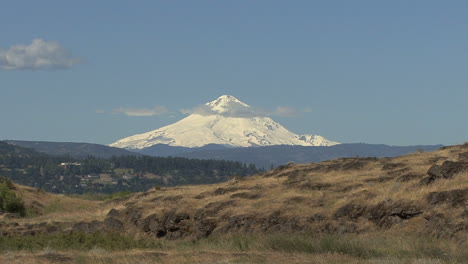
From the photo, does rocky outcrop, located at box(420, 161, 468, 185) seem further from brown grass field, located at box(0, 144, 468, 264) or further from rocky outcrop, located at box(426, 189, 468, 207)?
rocky outcrop, located at box(426, 189, 468, 207)

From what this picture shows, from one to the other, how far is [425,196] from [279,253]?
18.2 meters

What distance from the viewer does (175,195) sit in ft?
202

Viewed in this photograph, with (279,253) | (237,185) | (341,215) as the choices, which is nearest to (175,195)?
(237,185)

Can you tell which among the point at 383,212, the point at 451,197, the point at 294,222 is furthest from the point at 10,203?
the point at 451,197

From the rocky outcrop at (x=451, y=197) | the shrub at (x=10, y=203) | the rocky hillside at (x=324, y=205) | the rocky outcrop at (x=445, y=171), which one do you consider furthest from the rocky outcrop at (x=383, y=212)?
the shrub at (x=10, y=203)

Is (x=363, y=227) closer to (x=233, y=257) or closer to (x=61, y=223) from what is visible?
(x=233, y=257)

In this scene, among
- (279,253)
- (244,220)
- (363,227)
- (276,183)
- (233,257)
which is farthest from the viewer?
(276,183)

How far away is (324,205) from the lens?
4622 cm

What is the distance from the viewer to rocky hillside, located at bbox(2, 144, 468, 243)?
39188 mm

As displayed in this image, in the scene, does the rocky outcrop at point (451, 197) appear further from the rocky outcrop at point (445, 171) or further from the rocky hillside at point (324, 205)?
the rocky outcrop at point (445, 171)

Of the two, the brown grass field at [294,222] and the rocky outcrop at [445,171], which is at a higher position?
the rocky outcrop at [445,171]

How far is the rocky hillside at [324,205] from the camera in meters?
39.2

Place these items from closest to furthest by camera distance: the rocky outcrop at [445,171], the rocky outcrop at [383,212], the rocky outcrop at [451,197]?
1. the rocky outcrop at [451,197]
2. the rocky outcrop at [383,212]
3. the rocky outcrop at [445,171]

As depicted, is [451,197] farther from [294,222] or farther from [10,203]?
[10,203]
